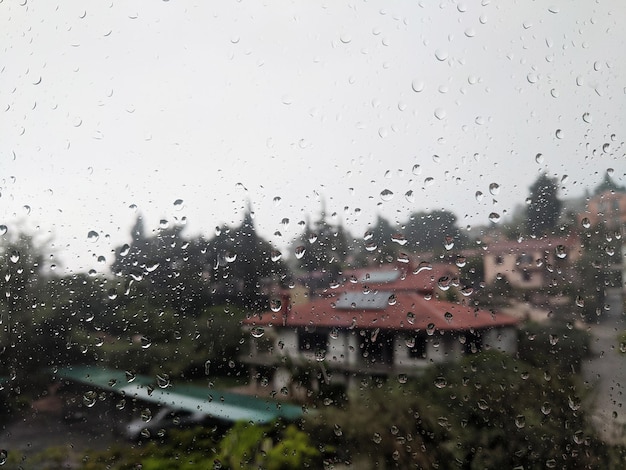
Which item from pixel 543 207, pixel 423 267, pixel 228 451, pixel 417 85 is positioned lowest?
pixel 228 451

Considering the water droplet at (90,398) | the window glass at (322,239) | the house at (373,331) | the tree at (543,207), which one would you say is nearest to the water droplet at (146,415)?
the window glass at (322,239)

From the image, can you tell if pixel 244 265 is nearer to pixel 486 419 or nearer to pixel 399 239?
pixel 399 239

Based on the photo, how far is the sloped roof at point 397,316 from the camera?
698mm

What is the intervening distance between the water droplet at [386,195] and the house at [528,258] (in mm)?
185

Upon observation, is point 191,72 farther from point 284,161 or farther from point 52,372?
point 52,372

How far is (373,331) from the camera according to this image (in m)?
0.72

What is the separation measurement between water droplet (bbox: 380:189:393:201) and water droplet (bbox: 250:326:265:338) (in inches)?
12.8

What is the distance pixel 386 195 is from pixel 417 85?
0.22 meters

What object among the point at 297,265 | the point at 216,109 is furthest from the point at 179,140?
the point at 297,265

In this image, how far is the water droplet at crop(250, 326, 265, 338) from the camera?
30.2 inches

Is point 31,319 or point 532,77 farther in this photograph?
point 31,319

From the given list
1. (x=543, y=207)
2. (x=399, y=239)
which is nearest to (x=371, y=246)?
(x=399, y=239)

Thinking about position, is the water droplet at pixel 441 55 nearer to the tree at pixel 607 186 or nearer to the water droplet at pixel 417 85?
the water droplet at pixel 417 85

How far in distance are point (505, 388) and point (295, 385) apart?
13.9 inches
